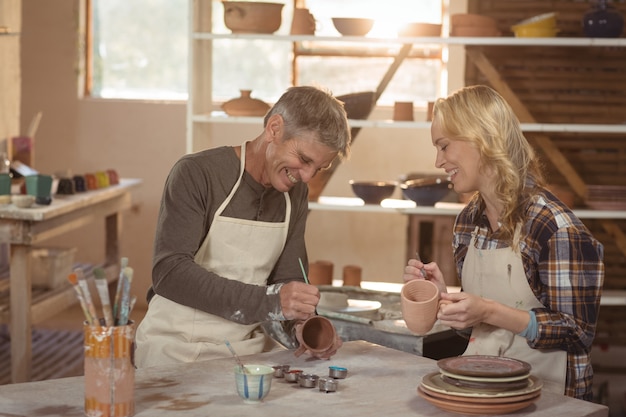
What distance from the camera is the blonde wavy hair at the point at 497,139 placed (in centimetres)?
278

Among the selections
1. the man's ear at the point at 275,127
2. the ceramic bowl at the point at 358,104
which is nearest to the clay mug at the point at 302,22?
the ceramic bowl at the point at 358,104

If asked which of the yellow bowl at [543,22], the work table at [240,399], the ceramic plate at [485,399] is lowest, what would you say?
the work table at [240,399]

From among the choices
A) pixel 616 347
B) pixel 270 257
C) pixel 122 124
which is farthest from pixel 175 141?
pixel 270 257

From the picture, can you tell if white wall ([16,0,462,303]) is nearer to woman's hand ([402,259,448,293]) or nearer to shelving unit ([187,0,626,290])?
shelving unit ([187,0,626,290])

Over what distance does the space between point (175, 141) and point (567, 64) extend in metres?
3.15

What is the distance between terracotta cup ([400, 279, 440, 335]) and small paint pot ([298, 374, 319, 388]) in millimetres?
316

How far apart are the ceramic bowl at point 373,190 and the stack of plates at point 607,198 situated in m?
1.13

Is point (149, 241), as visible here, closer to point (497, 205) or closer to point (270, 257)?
point (270, 257)

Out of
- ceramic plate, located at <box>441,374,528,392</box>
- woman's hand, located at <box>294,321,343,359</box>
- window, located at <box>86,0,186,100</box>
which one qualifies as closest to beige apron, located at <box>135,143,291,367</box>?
woman's hand, located at <box>294,321,343,359</box>

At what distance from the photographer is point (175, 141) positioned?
24.6ft

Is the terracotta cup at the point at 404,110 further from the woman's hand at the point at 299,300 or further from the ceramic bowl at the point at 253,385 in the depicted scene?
the ceramic bowl at the point at 253,385

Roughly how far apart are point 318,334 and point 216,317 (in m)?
0.43

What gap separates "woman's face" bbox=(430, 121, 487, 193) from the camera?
281cm

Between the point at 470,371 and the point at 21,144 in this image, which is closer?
the point at 470,371
